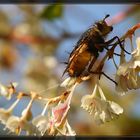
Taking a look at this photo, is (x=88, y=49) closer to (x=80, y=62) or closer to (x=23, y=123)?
(x=80, y=62)

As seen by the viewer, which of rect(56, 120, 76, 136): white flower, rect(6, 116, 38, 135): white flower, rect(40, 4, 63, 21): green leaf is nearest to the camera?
rect(56, 120, 76, 136): white flower

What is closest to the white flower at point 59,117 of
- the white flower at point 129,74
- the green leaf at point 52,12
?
the white flower at point 129,74

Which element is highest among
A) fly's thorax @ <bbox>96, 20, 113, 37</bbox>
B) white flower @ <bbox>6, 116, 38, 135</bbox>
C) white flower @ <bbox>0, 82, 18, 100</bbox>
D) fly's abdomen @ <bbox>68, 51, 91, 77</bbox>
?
fly's thorax @ <bbox>96, 20, 113, 37</bbox>

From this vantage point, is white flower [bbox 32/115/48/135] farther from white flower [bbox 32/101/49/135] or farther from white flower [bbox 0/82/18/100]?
white flower [bbox 0/82/18/100]

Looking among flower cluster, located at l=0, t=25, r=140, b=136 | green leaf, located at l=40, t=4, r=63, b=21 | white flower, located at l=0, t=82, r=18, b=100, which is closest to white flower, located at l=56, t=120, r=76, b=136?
flower cluster, located at l=0, t=25, r=140, b=136

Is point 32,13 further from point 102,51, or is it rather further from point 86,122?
point 102,51
